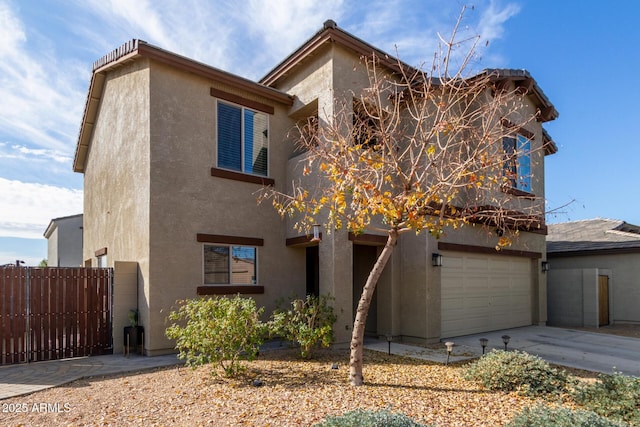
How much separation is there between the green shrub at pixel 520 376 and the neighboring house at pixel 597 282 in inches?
431

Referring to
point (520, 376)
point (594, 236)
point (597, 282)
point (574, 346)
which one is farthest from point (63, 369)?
point (594, 236)

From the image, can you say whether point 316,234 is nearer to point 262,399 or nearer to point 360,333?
point 360,333

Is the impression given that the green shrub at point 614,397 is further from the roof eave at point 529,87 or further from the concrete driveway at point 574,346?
the roof eave at point 529,87

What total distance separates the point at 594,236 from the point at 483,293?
385 inches

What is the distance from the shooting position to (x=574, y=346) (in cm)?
1149

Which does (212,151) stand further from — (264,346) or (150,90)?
(264,346)

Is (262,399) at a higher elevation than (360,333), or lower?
lower

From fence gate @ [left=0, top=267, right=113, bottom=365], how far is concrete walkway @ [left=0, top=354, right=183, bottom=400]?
0.30m

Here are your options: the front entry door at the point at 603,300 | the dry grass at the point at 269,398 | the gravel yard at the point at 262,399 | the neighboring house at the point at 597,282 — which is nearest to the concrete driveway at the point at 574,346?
the gravel yard at the point at 262,399

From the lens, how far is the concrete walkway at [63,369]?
738cm

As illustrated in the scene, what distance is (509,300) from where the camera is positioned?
14586 mm

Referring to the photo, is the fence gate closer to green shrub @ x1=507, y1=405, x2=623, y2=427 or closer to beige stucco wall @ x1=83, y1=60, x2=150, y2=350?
beige stucco wall @ x1=83, y1=60, x2=150, y2=350

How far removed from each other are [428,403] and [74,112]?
1571 centimetres

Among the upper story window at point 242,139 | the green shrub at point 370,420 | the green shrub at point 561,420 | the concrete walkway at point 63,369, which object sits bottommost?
the concrete walkway at point 63,369
